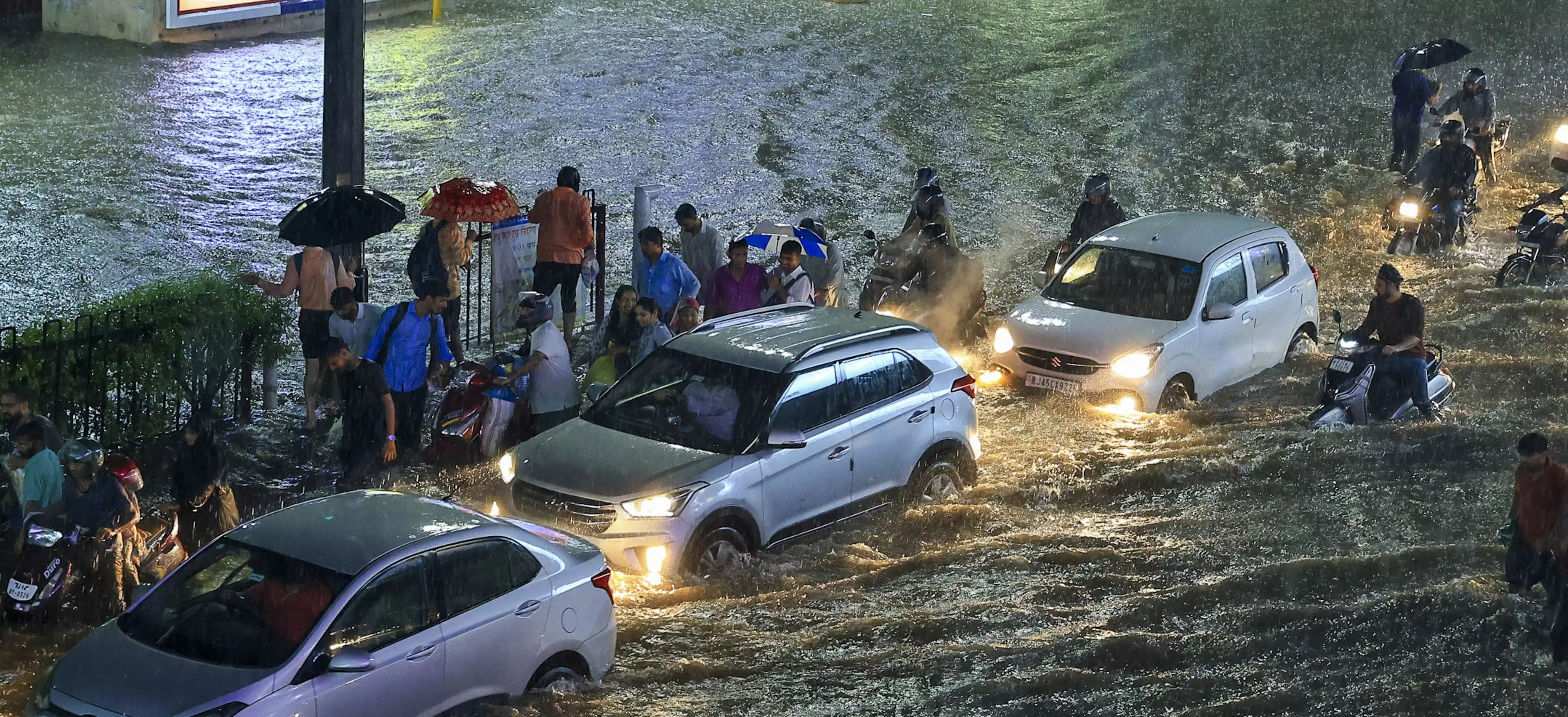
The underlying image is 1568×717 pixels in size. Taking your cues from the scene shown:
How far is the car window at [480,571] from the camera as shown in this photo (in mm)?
7984

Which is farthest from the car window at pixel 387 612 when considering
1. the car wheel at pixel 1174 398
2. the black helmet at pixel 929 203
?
the black helmet at pixel 929 203

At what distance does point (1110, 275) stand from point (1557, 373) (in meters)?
4.18

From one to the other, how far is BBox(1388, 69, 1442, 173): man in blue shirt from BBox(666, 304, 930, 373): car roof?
14391mm

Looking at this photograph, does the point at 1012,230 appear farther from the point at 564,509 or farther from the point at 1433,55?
the point at 564,509

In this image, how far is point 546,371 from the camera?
40.3 ft

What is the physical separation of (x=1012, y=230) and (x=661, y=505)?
11933 millimetres

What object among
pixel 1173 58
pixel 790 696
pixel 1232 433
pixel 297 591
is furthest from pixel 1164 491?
pixel 1173 58

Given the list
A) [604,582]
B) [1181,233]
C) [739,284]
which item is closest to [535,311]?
[739,284]

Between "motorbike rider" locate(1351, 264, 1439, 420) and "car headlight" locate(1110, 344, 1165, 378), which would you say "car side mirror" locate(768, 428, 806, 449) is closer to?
"car headlight" locate(1110, 344, 1165, 378)

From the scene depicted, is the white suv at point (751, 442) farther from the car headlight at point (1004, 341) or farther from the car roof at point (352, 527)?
the car headlight at point (1004, 341)

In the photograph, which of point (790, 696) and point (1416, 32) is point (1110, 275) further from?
point (1416, 32)

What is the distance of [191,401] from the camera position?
39.0 ft

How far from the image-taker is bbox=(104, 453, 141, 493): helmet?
9.25m

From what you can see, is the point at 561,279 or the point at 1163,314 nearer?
the point at 1163,314
